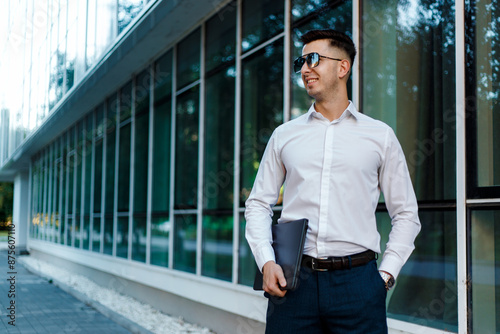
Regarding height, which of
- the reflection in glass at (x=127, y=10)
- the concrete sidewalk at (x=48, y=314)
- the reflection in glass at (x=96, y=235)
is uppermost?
the reflection in glass at (x=127, y=10)

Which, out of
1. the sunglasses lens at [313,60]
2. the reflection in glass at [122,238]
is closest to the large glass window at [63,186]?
the reflection in glass at [122,238]

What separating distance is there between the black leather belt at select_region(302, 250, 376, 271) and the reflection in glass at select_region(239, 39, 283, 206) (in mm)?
4491

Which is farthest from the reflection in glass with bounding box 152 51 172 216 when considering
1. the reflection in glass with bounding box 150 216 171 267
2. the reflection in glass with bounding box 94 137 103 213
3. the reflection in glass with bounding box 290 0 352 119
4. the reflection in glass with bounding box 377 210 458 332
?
the reflection in glass with bounding box 377 210 458 332

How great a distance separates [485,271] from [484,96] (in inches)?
45.6

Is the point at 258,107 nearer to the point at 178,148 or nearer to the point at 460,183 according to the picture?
the point at 178,148

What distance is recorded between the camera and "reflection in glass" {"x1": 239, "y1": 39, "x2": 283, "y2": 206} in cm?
695

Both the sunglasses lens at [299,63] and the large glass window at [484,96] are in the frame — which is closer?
the sunglasses lens at [299,63]

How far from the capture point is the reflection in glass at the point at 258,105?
6.95 metres

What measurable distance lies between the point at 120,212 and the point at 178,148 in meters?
3.53

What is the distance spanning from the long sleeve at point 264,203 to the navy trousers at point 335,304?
7.5 inches

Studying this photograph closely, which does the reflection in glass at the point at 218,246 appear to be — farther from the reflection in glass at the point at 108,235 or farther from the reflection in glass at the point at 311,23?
the reflection in glass at the point at 108,235

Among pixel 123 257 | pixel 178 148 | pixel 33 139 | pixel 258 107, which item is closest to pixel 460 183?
pixel 258 107

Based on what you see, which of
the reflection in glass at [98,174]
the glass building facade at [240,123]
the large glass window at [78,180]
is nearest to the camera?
the glass building facade at [240,123]

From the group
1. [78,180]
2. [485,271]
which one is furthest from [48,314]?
[78,180]
